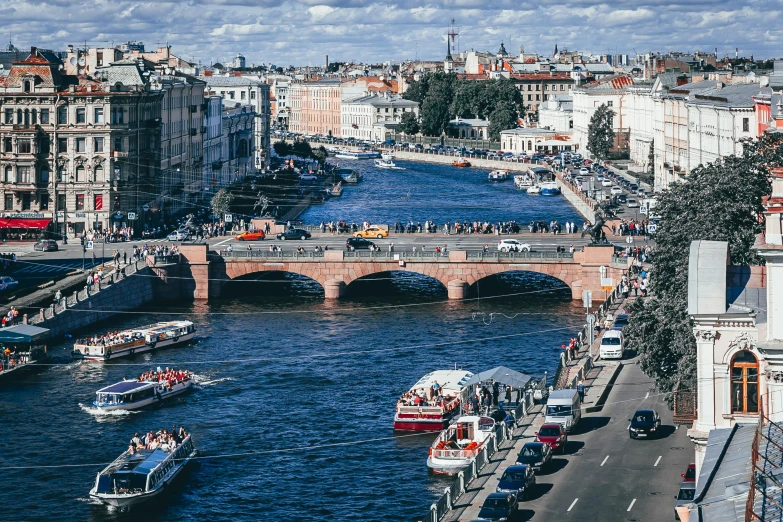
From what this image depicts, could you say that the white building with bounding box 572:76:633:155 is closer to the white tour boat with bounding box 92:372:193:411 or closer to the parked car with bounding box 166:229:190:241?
the parked car with bounding box 166:229:190:241

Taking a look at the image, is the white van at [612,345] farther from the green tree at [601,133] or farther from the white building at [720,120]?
the green tree at [601,133]

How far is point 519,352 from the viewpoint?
2840 inches

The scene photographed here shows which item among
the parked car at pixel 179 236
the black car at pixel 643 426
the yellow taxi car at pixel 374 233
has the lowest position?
the black car at pixel 643 426

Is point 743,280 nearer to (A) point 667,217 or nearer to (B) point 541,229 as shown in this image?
(A) point 667,217

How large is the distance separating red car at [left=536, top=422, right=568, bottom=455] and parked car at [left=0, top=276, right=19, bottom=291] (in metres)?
38.6

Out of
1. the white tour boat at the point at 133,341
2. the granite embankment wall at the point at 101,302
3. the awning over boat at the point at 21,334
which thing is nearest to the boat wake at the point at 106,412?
the awning over boat at the point at 21,334

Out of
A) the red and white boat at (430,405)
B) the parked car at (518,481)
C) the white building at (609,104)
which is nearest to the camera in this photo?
the parked car at (518,481)

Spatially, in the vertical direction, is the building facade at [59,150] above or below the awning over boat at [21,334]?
above

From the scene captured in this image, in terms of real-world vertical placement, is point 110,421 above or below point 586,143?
below

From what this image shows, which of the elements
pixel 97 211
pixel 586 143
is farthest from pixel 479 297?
pixel 586 143

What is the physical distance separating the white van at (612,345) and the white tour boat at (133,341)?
21.3 metres

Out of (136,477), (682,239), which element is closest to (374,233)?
(682,239)

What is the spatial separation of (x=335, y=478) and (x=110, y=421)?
12.4 metres

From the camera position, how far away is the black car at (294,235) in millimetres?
101088
